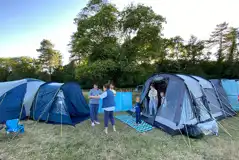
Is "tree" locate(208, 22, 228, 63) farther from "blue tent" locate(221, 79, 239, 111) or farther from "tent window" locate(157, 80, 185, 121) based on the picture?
"tent window" locate(157, 80, 185, 121)

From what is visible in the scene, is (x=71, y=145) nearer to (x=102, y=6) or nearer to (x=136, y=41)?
(x=136, y=41)

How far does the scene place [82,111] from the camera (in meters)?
5.69

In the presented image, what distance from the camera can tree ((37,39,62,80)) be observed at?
79.4 feet

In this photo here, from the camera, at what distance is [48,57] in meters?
24.5

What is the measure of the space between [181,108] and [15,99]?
612cm

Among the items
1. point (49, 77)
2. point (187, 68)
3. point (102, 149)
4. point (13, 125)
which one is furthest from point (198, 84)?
point (49, 77)

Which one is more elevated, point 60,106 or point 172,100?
point 172,100

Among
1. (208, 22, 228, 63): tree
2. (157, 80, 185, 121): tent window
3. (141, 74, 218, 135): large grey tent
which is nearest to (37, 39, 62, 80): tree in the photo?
(141, 74, 218, 135): large grey tent

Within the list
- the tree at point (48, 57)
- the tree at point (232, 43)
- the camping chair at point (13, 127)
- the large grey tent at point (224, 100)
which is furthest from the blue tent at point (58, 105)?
the tree at point (48, 57)

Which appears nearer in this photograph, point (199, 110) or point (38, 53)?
point (199, 110)

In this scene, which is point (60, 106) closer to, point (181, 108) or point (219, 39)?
point (181, 108)

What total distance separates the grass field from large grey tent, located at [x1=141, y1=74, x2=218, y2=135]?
1.12 feet

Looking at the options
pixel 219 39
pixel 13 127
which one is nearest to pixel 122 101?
pixel 13 127

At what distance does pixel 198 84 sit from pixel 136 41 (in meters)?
7.06
